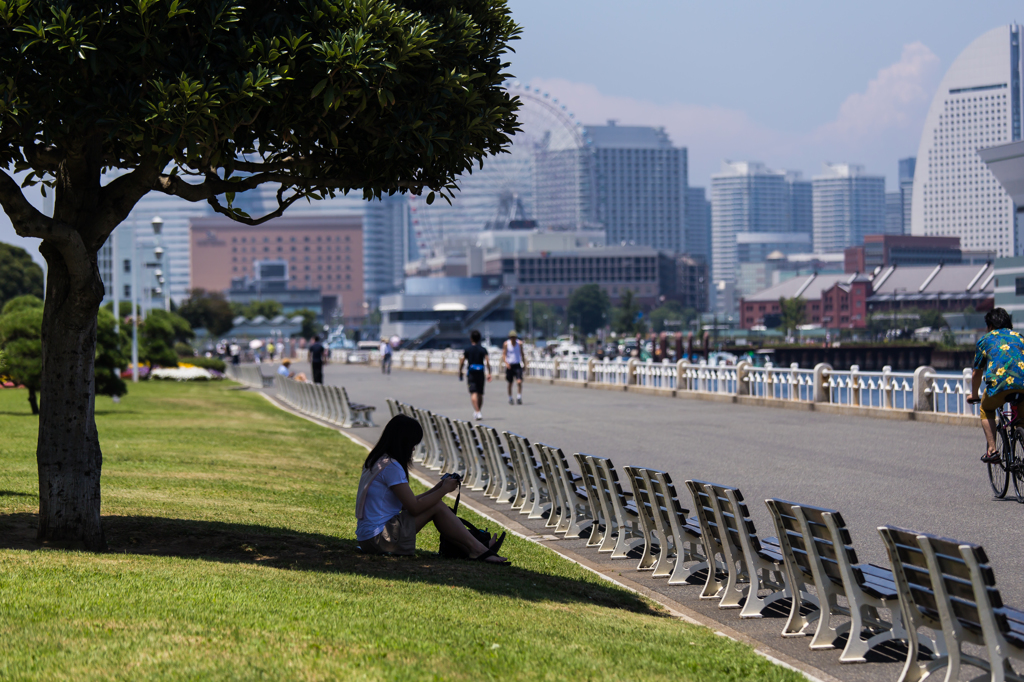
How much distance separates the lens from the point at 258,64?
23.8ft

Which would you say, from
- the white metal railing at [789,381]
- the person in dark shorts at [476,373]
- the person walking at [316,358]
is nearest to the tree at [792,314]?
the white metal railing at [789,381]

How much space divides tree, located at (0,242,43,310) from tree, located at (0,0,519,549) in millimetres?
88351

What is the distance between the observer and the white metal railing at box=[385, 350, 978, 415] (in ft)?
76.1

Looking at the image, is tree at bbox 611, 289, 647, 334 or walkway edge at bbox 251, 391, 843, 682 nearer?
walkway edge at bbox 251, 391, 843, 682

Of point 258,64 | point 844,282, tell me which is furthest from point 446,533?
point 844,282

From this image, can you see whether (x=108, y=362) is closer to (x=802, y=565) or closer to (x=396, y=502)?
(x=396, y=502)

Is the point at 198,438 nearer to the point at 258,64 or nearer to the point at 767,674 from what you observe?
the point at 258,64

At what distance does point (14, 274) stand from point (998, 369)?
92.7 meters

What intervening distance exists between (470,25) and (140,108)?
2.54m

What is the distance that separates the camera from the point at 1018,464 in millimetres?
11812

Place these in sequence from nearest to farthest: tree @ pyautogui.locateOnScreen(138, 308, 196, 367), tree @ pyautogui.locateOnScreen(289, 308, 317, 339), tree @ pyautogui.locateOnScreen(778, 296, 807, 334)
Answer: tree @ pyautogui.locateOnScreen(138, 308, 196, 367)
tree @ pyautogui.locateOnScreen(289, 308, 317, 339)
tree @ pyautogui.locateOnScreen(778, 296, 807, 334)

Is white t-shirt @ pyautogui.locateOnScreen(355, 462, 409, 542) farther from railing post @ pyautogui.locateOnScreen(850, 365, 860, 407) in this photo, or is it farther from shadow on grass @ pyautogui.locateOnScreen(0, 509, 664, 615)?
railing post @ pyautogui.locateOnScreen(850, 365, 860, 407)

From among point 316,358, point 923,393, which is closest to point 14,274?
point 316,358

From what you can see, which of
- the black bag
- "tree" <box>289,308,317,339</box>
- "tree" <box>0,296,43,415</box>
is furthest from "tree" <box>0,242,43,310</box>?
the black bag
